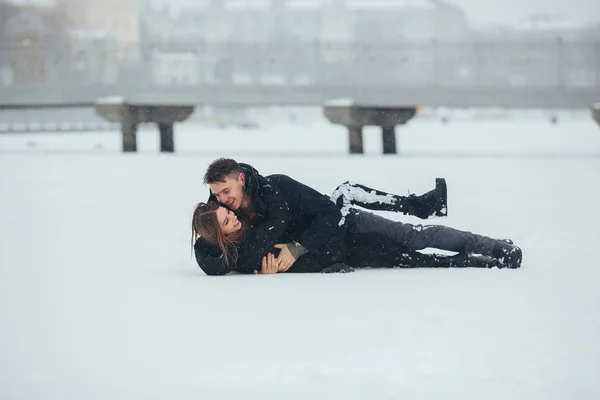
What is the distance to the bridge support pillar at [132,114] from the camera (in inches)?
753

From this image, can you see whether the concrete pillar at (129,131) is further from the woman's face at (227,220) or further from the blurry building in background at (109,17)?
the blurry building in background at (109,17)

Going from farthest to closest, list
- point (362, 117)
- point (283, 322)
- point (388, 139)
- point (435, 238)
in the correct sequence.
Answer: point (388, 139), point (362, 117), point (435, 238), point (283, 322)

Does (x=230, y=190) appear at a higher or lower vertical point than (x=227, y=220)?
higher

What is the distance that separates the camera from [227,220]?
502 cm

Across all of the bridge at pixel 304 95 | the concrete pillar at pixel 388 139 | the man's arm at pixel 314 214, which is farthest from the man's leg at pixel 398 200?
the bridge at pixel 304 95

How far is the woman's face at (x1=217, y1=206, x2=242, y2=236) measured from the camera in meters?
4.99

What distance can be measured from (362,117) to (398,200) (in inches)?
496

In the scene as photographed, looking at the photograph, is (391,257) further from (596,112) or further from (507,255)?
(596,112)

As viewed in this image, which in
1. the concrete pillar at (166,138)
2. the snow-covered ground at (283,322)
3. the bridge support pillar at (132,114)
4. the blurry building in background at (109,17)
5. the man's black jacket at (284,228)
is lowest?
the snow-covered ground at (283,322)

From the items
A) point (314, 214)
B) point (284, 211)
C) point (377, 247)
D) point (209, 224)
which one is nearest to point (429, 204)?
point (377, 247)

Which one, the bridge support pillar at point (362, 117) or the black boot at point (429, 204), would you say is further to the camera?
the bridge support pillar at point (362, 117)

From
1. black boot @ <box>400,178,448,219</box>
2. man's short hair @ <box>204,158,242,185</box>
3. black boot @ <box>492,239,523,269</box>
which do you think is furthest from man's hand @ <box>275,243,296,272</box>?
black boot @ <box>492,239,523,269</box>

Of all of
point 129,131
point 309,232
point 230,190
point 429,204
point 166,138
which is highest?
point 129,131

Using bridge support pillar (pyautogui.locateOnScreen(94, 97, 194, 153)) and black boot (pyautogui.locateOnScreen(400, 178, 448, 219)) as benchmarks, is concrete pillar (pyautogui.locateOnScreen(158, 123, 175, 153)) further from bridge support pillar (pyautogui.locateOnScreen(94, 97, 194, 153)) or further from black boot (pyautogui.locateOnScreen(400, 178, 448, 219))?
black boot (pyautogui.locateOnScreen(400, 178, 448, 219))
